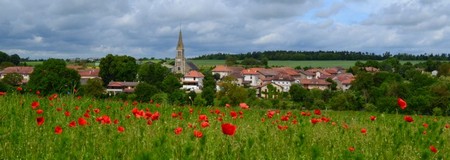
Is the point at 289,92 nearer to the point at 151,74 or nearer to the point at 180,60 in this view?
the point at 151,74

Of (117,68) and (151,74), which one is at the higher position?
(117,68)

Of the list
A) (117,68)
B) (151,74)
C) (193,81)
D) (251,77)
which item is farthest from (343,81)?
(117,68)

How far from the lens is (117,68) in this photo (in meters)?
92.3

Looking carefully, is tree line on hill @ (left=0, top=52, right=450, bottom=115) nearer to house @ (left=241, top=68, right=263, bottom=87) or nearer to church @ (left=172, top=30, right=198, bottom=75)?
house @ (left=241, top=68, right=263, bottom=87)

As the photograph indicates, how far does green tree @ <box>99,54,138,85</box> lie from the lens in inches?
3607

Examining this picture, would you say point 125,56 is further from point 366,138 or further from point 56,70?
point 366,138

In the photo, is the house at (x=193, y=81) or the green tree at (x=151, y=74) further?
the house at (x=193, y=81)

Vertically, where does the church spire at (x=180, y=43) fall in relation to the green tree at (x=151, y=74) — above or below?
above

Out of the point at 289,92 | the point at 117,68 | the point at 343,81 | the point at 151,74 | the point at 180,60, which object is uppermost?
the point at 117,68

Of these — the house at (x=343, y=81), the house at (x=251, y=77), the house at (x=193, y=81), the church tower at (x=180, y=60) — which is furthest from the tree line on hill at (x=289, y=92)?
the church tower at (x=180, y=60)

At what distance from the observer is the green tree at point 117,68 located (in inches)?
3607

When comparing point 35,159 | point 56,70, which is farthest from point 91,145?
point 56,70

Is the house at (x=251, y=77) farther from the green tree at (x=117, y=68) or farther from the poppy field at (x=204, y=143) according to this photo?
the poppy field at (x=204, y=143)

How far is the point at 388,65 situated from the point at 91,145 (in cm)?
15195
